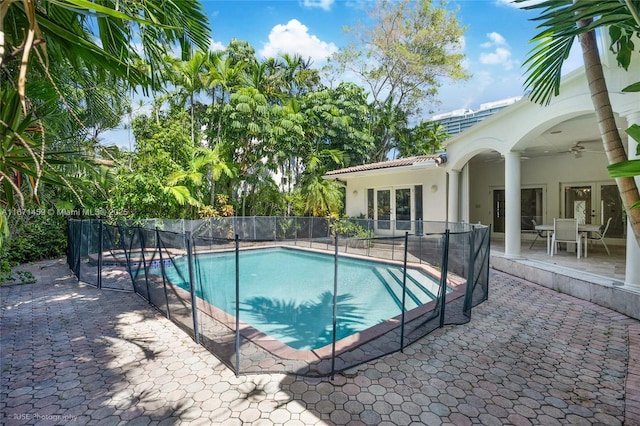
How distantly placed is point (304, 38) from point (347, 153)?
367 inches

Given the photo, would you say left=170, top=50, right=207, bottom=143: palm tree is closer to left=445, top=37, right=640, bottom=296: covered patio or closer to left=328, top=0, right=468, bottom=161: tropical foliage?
left=328, top=0, right=468, bottom=161: tropical foliage

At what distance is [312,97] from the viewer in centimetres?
1861

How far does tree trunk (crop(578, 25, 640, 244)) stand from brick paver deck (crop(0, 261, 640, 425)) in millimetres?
1973

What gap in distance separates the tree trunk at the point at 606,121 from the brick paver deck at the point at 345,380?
1.97 meters

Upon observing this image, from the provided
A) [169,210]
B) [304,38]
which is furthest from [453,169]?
[304,38]

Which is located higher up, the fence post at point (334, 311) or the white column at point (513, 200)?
the white column at point (513, 200)

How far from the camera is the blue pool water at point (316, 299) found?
4.22 meters

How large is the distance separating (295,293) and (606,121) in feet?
18.9

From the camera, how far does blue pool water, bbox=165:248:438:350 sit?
Answer: 13.9ft

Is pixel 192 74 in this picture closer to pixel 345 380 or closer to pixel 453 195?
pixel 453 195

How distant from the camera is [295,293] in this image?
684 centimetres

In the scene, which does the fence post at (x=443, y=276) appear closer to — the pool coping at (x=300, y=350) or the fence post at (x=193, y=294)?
the pool coping at (x=300, y=350)

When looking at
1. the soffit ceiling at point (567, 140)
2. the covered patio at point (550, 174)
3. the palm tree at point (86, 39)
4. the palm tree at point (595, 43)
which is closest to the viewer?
the palm tree at point (86, 39)

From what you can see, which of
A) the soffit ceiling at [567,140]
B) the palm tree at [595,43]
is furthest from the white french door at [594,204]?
the palm tree at [595,43]
